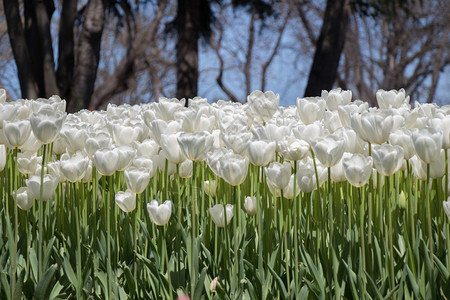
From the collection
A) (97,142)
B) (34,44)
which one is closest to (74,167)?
(97,142)

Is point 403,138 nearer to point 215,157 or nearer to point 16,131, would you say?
point 215,157

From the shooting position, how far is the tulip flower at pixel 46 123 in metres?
1.80

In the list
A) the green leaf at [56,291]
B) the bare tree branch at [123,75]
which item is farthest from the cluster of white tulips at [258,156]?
the bare tree branch at [123,75]

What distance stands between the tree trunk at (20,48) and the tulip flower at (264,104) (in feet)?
20.7

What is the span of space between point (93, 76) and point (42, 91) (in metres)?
0.79

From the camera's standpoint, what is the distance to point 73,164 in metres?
1.85

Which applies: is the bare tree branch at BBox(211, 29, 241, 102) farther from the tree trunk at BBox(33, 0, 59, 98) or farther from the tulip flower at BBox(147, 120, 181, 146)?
the tulip flower at BBox(147, 120, 181, 146)

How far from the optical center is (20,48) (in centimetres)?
765

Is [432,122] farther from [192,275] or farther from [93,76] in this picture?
[93,76]

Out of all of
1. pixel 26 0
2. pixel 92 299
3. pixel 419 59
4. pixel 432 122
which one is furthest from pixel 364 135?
pixel 419 59

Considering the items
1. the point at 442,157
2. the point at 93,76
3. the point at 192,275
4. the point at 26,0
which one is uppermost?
the point at 26,0

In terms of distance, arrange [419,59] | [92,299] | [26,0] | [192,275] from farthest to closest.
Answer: [419,59] → [26,0] → [92,299] → [192,275]

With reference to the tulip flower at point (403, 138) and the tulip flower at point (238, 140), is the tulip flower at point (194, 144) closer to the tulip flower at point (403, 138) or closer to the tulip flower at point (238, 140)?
the tulip flower at point (238, 140)

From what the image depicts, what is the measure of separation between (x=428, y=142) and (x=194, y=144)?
0.68 m
